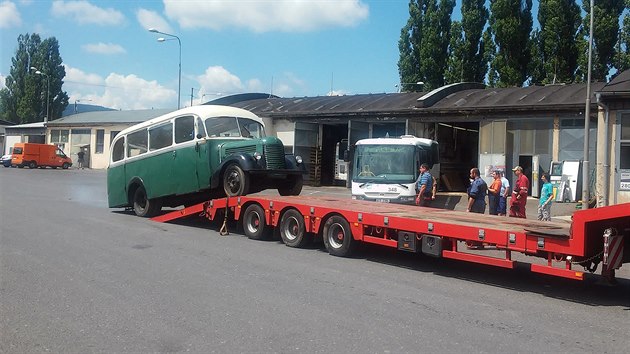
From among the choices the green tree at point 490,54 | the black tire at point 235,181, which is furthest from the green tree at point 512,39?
the black tire at point 235,181

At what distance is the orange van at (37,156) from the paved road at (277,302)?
3975 cm

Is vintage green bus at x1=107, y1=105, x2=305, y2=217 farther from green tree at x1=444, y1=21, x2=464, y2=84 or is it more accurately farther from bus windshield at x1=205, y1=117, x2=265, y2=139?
green tree at x1=444, y1=21, x2=464, y2=84

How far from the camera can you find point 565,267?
23.2 ft

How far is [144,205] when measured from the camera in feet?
48.2

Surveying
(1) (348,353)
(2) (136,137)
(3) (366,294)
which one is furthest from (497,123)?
(1) (348,353)

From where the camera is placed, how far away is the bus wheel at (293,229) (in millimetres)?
10258

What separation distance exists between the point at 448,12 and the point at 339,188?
729 inches

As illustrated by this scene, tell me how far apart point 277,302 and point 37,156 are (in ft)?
151

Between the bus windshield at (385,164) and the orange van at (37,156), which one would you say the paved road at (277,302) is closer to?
the bus windshield at (385,164)

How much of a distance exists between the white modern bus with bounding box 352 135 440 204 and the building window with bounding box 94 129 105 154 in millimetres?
36468

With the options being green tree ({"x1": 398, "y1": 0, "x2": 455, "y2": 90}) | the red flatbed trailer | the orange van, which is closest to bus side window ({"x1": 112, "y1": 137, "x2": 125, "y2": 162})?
the red flatbed trailer

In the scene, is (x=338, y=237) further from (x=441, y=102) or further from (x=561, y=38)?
(x=561, y=38)

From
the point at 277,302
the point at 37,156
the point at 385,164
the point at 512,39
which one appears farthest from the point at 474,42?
the point at 37,156

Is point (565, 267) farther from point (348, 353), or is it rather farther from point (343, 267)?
point (348, 353)
